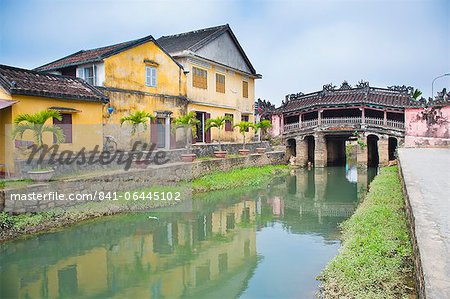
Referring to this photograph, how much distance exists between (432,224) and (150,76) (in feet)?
44.0

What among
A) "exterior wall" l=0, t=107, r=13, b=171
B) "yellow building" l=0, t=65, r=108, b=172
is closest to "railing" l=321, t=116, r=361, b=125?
"yellow building" l=0, t=65, r=108, b=172

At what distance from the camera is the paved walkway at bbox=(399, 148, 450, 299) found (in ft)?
11.8

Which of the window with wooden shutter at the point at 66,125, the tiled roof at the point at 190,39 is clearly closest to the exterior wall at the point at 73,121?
the window with wooden shutter at the point at 66,125

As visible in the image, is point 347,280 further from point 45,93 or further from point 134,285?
point 45,93

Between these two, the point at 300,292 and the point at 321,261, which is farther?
the point at 321,261

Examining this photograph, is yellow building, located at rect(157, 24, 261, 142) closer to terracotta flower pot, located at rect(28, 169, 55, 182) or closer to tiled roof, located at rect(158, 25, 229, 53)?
tiled roof, located at rect(158, 25, 229, 53)

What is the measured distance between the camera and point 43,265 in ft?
24.0

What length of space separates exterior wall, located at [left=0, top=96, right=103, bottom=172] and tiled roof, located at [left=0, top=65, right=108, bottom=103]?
0.24m

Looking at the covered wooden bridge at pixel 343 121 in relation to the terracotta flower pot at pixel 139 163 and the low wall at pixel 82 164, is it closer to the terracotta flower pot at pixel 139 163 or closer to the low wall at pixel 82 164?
the low wall at pixel 82 164

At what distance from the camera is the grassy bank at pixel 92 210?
8.48m

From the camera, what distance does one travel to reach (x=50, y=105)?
11461 mm

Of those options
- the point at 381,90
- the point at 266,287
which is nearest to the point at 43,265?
the point at 266,287

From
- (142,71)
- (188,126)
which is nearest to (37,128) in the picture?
(142,71)

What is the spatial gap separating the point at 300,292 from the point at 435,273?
2697 millimetres
